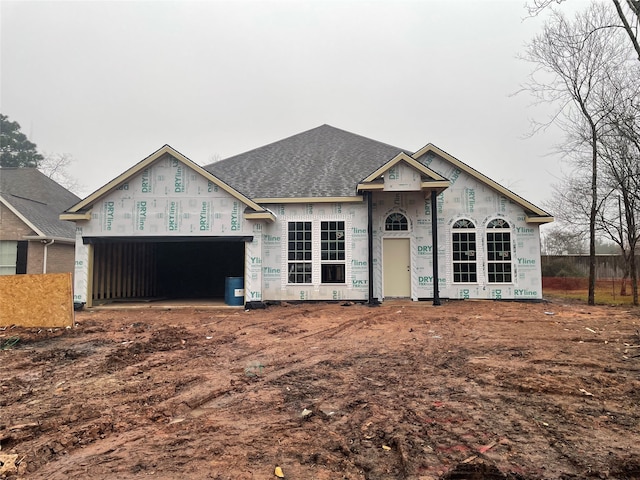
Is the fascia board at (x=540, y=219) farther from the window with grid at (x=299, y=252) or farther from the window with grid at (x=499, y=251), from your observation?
the window with grid at (x=299, y=252)

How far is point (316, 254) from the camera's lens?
13.3m

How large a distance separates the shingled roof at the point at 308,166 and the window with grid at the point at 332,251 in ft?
3.98

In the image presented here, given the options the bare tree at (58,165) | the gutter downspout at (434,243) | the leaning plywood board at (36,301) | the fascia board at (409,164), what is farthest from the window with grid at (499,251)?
the bare tree at (58,165)

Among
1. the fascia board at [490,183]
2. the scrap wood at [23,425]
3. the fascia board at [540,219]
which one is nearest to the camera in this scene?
the scrap wood at [23,425]

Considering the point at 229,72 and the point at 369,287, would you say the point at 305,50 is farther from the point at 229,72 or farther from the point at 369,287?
the point at 369,287

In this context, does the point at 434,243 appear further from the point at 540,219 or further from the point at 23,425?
the point at 23,425

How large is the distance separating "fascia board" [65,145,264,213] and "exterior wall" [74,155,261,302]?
0.62 feet

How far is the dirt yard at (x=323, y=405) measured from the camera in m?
2.80

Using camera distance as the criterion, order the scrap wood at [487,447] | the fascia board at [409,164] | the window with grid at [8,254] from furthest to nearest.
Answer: the window with grid at [8,254] < the fascia board at [409,164] < the scrap wood at [487,447]

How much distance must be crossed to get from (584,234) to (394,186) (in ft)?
54.4

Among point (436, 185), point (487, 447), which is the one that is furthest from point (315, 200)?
point (487, 447)

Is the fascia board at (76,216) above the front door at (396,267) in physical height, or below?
above

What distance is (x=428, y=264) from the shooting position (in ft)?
43.9

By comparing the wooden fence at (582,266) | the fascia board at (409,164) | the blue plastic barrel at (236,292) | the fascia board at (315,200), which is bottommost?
the blue plastic barrel at (236,292)
